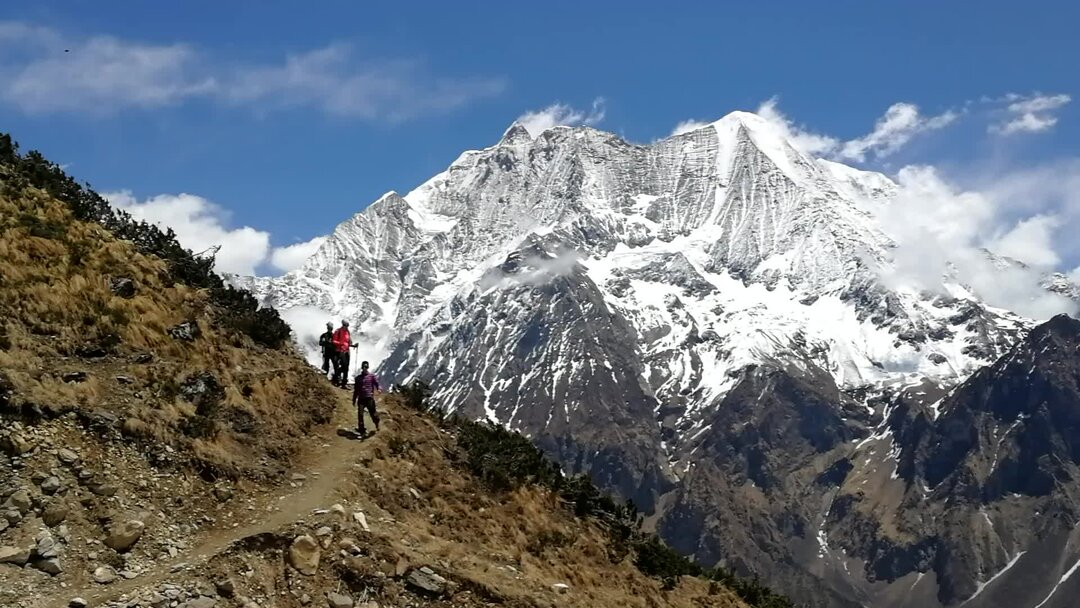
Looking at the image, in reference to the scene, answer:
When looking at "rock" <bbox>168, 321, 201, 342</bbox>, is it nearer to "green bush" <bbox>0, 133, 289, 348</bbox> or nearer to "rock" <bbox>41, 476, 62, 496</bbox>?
"green bush" <bbox>0, 133, 289, 348</bbox>

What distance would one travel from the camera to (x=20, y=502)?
68.1ft

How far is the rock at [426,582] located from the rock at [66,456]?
25.0 ft

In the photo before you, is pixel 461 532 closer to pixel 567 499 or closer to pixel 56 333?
pixel 567 499

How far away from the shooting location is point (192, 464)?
24594 millimetres

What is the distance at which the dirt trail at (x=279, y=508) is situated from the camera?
20266 mm

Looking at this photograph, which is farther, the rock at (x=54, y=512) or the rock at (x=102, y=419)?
the rock at (x=102, y=419)

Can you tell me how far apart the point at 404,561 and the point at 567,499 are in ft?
34.7

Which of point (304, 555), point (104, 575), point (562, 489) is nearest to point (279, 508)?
point (304, 555)

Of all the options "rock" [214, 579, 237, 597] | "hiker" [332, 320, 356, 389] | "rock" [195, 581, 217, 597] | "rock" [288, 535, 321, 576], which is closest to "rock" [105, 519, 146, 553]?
"rock" [195, 581, 217, 597]

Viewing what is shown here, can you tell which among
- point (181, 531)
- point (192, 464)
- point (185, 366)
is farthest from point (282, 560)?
point (185, 366)

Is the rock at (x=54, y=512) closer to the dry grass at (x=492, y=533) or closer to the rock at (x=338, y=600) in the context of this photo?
the rock at (x=338, y=600)

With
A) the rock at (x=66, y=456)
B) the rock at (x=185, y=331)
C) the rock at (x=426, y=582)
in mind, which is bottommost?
the rock at (x=426, y=582)

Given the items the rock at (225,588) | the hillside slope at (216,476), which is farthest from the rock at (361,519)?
the rock at (225,588)

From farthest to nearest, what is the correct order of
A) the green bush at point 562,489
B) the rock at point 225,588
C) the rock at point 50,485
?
1. the green bush at point 562,489
2. the rock at point 50,485
3. the rock at point 225,588
